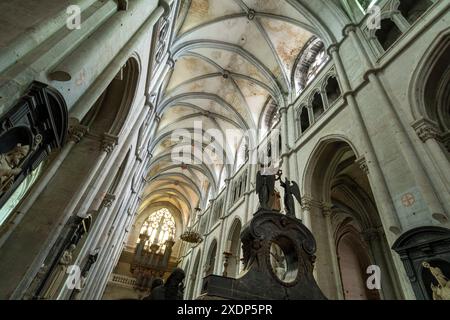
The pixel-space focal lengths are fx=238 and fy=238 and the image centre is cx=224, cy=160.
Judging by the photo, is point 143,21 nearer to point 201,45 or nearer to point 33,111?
point 33,111

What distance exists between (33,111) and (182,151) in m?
19.1

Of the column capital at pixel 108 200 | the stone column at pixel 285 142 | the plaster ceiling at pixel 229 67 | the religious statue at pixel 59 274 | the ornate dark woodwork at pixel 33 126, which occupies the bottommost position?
the religious statue at pixel 59 274

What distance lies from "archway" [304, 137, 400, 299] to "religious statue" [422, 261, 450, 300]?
8.68 feet

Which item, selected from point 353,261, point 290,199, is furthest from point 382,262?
point 290,199

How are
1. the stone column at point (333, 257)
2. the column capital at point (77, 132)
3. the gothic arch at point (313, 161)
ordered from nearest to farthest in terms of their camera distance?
the column capital at point (77, 132) < the stone column at point (333, 257) < the gothic arch at point (313, 161)

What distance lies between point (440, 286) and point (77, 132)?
300 inches

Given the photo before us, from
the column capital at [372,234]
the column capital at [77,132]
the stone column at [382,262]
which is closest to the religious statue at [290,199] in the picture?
the column capital at [77,132]

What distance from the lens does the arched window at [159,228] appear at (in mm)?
26125

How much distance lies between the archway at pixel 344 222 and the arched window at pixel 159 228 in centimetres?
1831

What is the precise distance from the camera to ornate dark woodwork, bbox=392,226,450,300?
3818 millimetres

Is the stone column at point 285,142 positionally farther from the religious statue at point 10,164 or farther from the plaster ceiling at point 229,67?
the religious statue at point 10,164

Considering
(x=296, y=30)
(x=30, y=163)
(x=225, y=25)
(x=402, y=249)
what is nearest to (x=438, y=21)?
(x=402, y=249)

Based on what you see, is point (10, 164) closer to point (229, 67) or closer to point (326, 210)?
point (326, 210)

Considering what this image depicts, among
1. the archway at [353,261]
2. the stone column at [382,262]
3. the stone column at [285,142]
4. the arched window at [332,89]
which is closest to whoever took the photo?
the stone column at [382,262]
